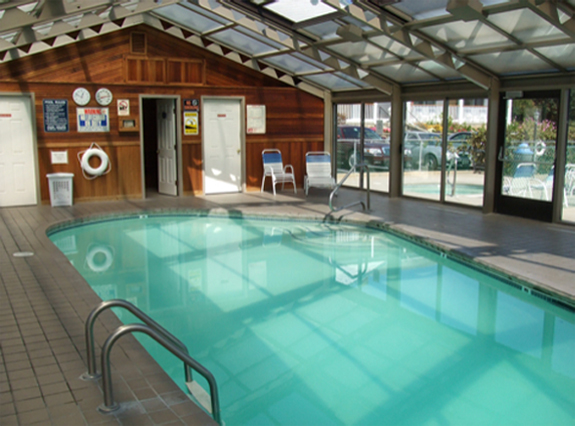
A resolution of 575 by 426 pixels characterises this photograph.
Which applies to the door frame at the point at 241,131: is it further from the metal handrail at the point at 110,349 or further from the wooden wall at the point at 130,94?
the metal handrail at the point at 110,349

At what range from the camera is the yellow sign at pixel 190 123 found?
34.0ft

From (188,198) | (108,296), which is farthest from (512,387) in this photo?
(188,198)

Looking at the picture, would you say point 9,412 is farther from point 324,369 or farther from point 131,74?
point 131,74

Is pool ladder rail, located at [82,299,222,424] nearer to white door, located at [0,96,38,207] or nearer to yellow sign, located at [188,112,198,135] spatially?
white door, located at [0,96,38,207]

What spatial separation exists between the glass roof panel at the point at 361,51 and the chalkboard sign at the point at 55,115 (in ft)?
14.6

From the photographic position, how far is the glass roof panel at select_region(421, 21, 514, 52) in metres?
6.76

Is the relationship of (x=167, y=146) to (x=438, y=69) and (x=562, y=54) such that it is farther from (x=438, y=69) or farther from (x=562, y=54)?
(x=562, y=54)

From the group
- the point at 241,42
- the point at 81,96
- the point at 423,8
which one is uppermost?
the point at 241,42

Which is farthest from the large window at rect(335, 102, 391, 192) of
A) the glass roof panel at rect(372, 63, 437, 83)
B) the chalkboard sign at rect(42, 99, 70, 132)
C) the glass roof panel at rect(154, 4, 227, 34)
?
the chalkboard sign at rect(42, 99, 70, 132)

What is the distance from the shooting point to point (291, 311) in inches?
Result: 197

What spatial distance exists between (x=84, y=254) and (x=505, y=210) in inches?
231

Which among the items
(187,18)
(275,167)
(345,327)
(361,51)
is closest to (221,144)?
(275,167)

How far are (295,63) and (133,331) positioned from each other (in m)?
8.61

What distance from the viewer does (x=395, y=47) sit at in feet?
26.7
